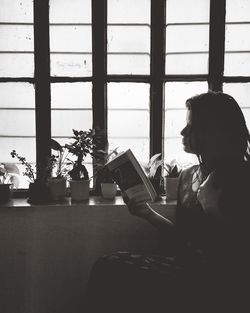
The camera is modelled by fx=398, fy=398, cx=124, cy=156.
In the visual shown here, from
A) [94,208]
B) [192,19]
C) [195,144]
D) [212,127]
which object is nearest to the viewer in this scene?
[212,127]

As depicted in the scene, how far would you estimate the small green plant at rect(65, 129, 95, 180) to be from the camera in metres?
2.30

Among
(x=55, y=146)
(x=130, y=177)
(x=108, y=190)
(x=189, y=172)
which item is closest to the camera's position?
(x=130, y=177)

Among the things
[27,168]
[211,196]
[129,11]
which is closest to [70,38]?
[129,11]

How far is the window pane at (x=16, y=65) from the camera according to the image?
246 cm

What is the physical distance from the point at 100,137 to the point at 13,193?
657 millimetres

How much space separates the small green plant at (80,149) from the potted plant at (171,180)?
0.47m

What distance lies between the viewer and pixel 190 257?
1.67 meters

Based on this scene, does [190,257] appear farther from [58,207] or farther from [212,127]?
[58,207]

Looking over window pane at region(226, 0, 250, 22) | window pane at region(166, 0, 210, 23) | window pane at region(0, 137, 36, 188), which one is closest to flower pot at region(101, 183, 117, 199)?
window pane at region(0, 137, 36, 188)

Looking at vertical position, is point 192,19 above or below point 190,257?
above

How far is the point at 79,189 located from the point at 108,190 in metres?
0.18

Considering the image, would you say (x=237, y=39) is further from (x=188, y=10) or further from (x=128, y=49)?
(x=128, y=49)

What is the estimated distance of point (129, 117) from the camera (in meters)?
2.50

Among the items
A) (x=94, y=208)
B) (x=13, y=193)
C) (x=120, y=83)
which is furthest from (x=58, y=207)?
(x=120, y=83)
